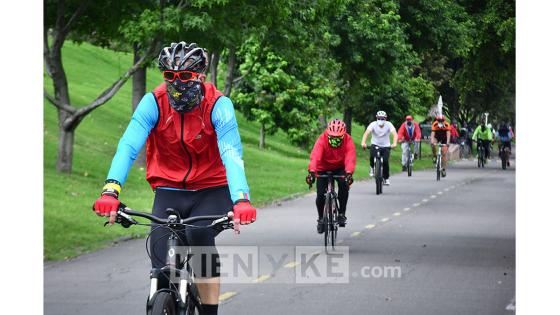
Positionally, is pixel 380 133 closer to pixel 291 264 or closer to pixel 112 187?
pixel 291 264

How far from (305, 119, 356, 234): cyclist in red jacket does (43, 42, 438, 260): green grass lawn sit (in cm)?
297

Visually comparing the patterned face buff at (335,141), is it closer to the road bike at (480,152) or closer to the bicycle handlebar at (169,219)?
the bicycle handlebar at (169,219)

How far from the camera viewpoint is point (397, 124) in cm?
6100

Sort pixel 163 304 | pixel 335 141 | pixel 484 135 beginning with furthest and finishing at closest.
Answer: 1. pixel 484 135
2. pixel 335 141
3. pixel 163 304

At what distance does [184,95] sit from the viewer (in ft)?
24.2

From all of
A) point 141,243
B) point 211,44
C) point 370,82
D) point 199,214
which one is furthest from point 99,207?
point 370,82

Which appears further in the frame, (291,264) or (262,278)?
(291,264)

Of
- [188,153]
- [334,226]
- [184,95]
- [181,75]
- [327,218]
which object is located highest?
[181,75]

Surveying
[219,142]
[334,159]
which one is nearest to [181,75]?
[219,142]

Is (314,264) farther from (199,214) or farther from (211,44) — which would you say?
(211,44)

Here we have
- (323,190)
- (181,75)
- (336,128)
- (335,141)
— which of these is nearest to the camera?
(181,75)

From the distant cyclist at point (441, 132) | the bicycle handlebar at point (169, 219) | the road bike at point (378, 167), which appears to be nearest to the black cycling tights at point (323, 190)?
the bicycle handlebar at point (169, 219)

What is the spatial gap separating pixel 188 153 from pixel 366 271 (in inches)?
275
